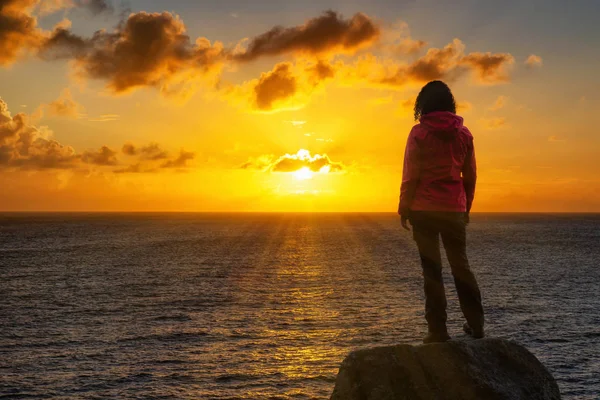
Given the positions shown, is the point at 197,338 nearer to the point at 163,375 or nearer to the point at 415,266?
the point at 163,375

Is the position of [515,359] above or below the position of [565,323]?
above

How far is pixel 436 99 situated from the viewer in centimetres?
773

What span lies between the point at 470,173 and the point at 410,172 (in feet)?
3.19

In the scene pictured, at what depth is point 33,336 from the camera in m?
31.4

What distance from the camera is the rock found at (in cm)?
686

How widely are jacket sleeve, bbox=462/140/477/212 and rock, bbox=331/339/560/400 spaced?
2175mm

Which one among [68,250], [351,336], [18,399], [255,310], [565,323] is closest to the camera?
[18,399]

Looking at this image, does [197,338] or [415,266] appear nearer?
[197,338]

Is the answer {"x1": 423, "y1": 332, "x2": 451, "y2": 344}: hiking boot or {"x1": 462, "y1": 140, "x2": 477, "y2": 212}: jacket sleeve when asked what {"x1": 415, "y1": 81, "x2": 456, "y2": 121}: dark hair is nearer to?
{"x1": 462, "y1": 140, "x2": 477, "y2": 212}: jacket sleeve

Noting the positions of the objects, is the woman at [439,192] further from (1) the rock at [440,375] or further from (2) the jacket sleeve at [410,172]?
(1) the rock at [440,375]

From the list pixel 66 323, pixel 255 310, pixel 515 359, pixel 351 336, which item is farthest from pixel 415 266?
pixel 515 359

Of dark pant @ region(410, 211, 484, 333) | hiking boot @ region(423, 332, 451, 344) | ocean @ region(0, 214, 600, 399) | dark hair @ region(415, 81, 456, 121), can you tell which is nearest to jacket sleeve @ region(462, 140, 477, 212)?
dark pant @ region(410, 211, 484, 333)

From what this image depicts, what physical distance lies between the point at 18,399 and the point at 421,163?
20796 mm

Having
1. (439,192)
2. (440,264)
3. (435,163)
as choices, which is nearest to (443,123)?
(435,163)
